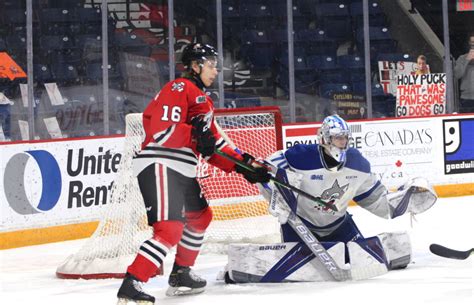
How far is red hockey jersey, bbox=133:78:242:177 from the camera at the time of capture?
15.3 ft

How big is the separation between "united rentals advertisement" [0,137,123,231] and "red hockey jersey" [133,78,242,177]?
111 inches

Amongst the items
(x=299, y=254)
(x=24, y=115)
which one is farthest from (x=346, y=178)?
(x=24, y=115)

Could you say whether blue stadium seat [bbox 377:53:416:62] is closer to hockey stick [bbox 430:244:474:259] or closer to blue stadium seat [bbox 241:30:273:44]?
blue stadium seat [bbox 241:30:273:44]

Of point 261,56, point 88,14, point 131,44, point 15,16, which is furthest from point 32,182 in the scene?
point 261,56

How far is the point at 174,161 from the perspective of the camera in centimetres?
475

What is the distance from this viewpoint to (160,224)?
15.2ft

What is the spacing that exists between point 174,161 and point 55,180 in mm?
3099

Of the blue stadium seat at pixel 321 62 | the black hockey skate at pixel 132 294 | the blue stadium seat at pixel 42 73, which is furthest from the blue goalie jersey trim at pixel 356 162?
the blue stadium seat at pixel 321 62

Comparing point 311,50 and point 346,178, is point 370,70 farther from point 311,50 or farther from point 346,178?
point 346,178

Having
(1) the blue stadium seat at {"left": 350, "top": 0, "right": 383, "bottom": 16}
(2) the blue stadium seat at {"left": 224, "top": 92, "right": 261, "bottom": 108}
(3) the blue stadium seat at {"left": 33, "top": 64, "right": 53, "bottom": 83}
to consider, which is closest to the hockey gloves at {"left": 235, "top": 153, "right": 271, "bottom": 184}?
(3) the blue stadium seat at {"left": 33, "top": 64, "right": 53, "bottom": 83}

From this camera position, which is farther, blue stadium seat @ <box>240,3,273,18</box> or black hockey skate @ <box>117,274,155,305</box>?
blue stadium seat @ <box>240,3,273,18</box>

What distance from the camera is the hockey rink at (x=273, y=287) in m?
4.80

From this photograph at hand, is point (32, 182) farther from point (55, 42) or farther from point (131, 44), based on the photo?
point (131, 44)

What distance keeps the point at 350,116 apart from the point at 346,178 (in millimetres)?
4826
